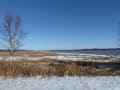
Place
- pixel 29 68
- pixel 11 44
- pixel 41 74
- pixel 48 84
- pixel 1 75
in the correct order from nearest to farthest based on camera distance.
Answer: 1. pixel 48 84
2. pixel 1 75
3. pixel 41 74
4. pixel 29 68
5. pixel 11 44

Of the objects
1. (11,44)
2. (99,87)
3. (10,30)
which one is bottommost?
(99,87)

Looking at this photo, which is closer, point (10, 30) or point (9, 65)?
point (9, 65)

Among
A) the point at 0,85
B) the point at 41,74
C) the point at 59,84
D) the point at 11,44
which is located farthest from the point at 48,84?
the point at 11,44

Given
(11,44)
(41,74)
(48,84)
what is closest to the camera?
(48,84)

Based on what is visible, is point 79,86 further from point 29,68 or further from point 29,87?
point 29,68

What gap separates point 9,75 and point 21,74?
22.6 inches

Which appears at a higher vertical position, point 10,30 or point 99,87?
point 10,30

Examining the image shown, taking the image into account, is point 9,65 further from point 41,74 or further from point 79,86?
point 79,86

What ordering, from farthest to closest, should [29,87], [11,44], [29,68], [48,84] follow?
[11,44]
[29,68]
[48,84]
[29,87]

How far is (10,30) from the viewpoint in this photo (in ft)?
99.1

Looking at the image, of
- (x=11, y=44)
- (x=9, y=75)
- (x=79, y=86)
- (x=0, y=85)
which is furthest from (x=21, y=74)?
(x=11, y=44)

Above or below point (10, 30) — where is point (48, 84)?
below

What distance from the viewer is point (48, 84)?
743cm

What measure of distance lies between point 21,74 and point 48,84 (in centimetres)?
248
